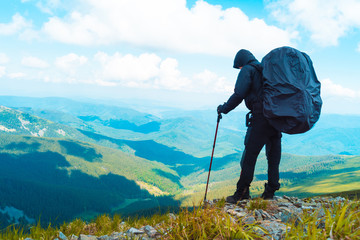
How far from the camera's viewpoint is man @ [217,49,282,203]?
7.09m

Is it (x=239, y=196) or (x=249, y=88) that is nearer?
(x=249, y=88)

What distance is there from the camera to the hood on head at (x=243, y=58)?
7.61 m

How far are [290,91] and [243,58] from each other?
237cm

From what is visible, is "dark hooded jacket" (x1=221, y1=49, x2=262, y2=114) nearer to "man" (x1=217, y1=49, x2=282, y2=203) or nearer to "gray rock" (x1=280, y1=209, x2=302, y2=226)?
"man" (x1=217, y1=49, x2=282, y2=203)

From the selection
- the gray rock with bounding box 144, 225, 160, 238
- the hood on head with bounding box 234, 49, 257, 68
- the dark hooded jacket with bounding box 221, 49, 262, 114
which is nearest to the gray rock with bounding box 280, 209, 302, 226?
the gray rock with bounding box 144, 225, 160, 238

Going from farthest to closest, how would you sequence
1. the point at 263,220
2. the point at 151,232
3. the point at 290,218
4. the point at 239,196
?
the point at 239,196 → the point at 263,220 → the point at 151,232 → the point at 290,218

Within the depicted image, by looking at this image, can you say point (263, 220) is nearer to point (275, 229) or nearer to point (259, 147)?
point (275, 229)

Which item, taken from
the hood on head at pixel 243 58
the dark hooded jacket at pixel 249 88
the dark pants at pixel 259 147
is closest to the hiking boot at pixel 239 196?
the dark pants at pixel 259 147

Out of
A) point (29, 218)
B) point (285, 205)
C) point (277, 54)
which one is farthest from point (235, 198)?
point (29, 218)

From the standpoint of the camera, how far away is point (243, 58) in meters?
7.73

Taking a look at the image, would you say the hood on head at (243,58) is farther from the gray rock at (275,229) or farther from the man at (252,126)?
the gray rock at (275,229)

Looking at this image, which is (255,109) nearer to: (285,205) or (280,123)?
(280,123)

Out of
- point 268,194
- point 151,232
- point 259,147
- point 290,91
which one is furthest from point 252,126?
point 151,232

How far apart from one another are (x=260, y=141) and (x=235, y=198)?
2133 millimetres
